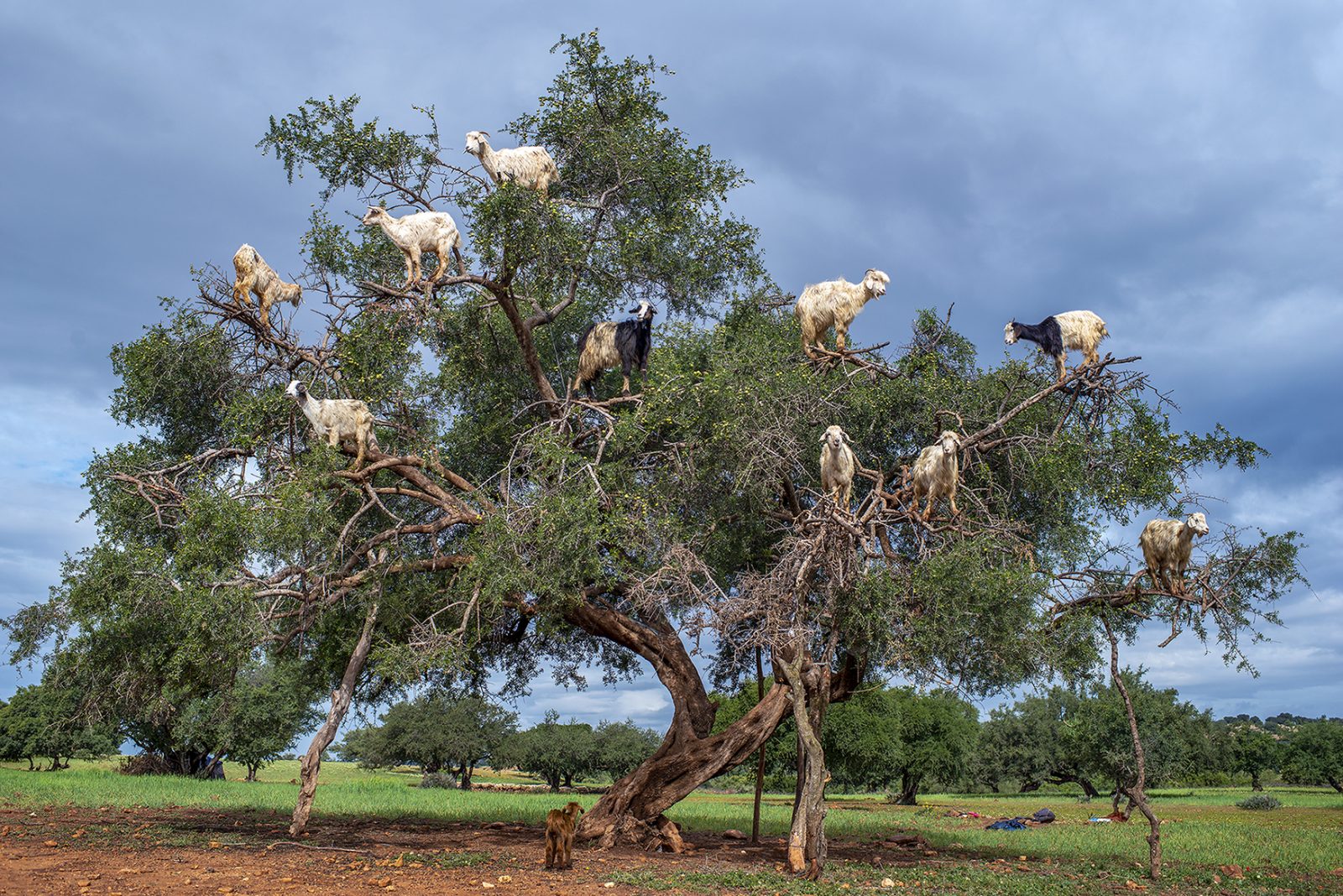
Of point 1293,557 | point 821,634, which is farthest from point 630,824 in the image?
point 1293,557

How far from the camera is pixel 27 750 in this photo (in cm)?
4544

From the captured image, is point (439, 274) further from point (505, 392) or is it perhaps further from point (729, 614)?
point (729, 614)

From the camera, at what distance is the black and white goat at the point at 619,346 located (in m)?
16.1

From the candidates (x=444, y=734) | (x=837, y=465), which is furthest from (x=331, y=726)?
(x=444, y=734)

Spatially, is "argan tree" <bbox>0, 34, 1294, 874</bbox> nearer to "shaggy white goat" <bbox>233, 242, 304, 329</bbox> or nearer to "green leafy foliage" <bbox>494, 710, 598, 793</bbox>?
"shaggy white goat" <bbox>233, 242, 304, 329</bbox>

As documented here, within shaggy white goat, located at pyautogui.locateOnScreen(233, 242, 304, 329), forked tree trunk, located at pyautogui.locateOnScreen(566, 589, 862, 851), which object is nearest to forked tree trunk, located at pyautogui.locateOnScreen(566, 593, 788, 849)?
forked tree trunk, located at pyautogui.locateOnScreen(566, 589, 862, 851)

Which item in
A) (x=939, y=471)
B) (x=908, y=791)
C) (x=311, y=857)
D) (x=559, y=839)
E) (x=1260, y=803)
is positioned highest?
(x=939, y=471)

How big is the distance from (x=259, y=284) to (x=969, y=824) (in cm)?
2435

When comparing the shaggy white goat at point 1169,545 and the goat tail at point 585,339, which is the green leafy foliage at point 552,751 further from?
the shaggy white goat at point 1169,545

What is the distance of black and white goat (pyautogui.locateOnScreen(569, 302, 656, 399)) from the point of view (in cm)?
1606

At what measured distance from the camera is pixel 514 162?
659 inches

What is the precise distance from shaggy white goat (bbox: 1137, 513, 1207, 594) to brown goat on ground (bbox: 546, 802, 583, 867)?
9.03 m

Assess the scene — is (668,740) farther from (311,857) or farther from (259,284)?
(259,284)

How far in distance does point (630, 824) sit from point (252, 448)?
890 centimetres
